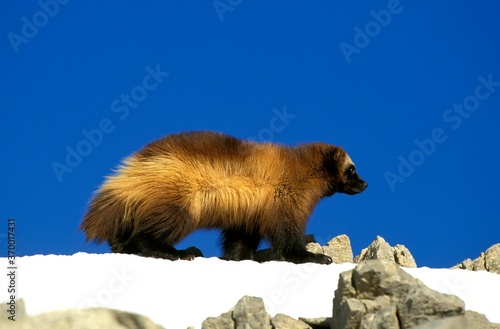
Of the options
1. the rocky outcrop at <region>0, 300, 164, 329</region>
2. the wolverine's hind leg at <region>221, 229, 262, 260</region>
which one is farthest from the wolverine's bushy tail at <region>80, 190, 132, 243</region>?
the rocky outcrop at <region>0, 300, 164, 329</region>

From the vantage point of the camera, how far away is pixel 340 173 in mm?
11750

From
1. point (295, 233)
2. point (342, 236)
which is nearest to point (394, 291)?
point (295, 233)

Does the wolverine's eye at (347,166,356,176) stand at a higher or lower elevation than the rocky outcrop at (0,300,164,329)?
higher

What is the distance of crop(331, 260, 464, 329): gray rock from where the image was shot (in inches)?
271

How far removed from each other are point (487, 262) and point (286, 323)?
535 centimetres

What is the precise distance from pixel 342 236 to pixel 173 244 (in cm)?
322

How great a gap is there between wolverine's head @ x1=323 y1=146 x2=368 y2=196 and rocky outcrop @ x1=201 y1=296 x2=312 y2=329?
4.22 meters

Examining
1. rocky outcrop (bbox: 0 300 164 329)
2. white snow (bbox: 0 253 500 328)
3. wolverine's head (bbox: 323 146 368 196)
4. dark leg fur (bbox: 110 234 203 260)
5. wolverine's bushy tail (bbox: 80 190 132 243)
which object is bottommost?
rocky outcrop (bbox: 0 300 164 329)

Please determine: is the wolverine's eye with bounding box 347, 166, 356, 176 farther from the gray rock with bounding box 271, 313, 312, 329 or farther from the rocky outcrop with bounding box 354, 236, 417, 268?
the gray rock with bounding box 271, 313, 312, 329

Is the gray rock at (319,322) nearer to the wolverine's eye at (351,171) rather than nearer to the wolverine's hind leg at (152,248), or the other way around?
the wolverine's hind leg at (152,248)

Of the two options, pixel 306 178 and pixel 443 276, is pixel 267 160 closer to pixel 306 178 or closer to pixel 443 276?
pixel 306 178

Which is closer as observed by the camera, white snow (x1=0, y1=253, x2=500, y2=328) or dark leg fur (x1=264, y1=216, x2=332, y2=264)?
white snow (x1=0, y1=253, x2=500, y2=328)

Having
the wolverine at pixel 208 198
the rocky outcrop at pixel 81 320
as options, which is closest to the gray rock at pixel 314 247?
the wolverine at pixel 208 198

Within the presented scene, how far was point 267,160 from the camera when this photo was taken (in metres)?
10.9
